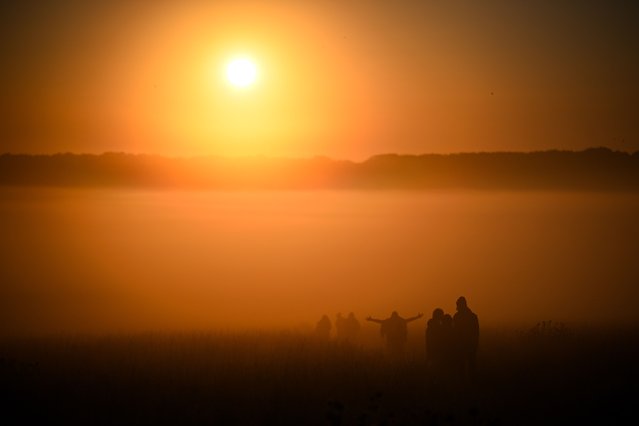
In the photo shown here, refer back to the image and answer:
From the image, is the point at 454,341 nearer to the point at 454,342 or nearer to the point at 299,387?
the point at 454,342

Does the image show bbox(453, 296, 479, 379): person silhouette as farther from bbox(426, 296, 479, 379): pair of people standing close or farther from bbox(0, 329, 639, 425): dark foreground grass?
bbox(0, 329, 639, 425): dark foreground grass

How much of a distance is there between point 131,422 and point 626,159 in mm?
135234

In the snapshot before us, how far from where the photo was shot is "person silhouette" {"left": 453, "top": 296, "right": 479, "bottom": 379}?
1847 centimetres

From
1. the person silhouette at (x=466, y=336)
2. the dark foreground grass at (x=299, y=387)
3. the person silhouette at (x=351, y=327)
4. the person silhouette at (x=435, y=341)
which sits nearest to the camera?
the dark foreground grass at (x=299, y=387)

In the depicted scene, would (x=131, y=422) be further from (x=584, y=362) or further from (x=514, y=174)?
(x=514, y=174)

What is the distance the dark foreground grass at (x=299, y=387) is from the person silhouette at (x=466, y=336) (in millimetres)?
437

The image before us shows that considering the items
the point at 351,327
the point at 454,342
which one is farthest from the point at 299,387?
the point at 351,327

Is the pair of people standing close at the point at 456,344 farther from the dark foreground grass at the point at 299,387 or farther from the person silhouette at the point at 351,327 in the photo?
the person silhouette at the point at 351,327

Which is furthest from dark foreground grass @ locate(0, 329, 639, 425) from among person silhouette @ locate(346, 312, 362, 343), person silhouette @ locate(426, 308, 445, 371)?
person silhouette @ locate(346, 312, 362, 343)

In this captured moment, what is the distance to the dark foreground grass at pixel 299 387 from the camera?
14.1 meters

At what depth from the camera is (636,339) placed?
24.7 meters

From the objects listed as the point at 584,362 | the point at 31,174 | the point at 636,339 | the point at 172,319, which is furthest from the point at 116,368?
the point at 31,174

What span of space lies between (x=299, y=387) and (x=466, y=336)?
14.6ft

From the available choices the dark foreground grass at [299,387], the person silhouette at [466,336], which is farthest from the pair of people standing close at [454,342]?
the dark foreground grass at [299,387]
